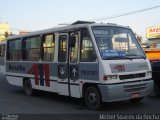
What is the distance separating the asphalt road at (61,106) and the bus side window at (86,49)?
1592 mm

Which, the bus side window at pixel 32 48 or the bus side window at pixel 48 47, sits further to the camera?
the bus side window at pixel 32 48

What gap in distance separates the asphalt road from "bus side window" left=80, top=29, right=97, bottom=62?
62.7 inches

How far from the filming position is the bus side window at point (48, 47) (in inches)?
488

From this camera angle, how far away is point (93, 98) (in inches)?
408

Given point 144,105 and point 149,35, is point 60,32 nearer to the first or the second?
point 144,105

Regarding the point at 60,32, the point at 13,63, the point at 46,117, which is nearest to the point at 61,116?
the point at 46,117

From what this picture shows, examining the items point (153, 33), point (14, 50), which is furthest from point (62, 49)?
point (153, 33)

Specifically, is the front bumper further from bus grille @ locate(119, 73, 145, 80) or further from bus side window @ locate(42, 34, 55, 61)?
bus side window @ locate(42, 34, 55, 61)

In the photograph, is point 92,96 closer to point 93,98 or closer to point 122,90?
point 93,98

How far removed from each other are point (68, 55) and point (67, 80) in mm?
835

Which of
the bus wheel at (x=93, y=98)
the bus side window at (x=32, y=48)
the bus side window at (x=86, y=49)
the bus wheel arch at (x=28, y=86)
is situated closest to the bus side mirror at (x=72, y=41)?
the bus side window at (x=86, y=49)

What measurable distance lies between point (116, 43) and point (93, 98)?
1.87m

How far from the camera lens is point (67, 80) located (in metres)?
11.3

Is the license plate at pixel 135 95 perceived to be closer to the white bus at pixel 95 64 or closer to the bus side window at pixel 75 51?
the white bus at pixel 95 64
